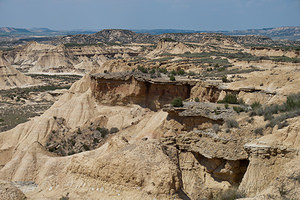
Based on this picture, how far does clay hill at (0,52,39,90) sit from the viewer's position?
76.0m

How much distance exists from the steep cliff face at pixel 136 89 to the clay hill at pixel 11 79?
163 ft

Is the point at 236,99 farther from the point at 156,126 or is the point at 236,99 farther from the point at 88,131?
the point at 88,131

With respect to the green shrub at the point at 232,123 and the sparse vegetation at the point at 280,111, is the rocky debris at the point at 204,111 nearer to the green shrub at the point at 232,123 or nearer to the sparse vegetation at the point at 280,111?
the green shrub at the point at 232,123

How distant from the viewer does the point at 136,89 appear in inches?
1216

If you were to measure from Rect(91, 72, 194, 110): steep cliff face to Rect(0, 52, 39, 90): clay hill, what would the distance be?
163ft

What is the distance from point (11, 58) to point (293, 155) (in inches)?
5081

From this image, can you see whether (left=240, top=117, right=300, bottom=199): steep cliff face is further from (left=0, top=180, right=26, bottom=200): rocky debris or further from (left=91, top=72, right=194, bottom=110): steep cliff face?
(left=91, top=72, right=194, bottom=110): steep cliff face

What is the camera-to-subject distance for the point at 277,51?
212ft

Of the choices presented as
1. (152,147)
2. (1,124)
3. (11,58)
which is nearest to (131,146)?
(152,147)

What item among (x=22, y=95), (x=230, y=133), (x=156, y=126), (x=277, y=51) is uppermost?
(x=277, y=51)

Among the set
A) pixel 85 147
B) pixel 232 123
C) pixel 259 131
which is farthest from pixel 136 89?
pixel 259 131

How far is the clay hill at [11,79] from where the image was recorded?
76.0m

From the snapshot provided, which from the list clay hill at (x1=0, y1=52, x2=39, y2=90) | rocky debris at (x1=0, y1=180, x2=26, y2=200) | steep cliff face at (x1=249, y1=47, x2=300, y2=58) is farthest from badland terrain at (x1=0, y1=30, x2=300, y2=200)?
clay hill at (x1=0, y1=52, x2=39, y2=90)

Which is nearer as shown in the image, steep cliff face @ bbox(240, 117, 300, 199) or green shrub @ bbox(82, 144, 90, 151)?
steep cliff face @ bbox(240, 117, 300, 199)
